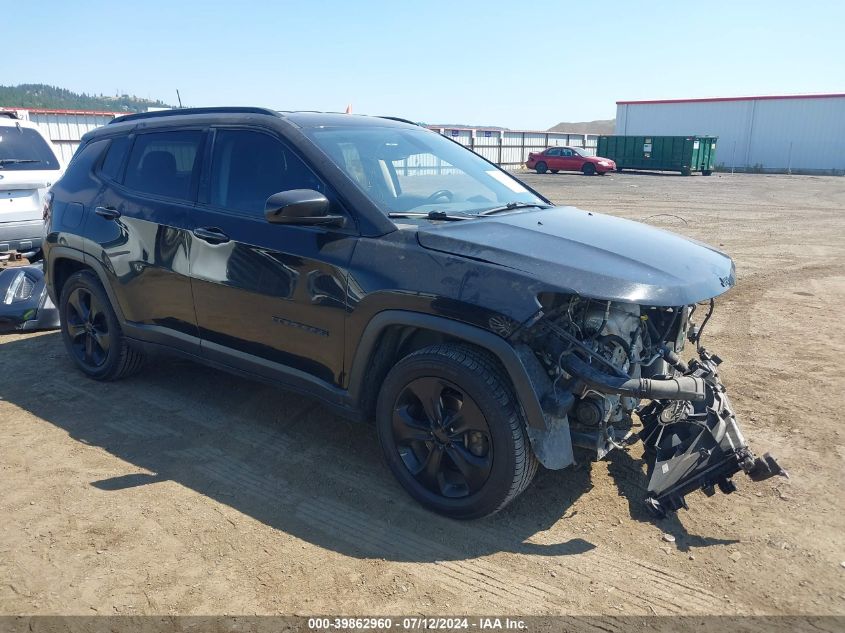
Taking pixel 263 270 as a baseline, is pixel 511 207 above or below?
above

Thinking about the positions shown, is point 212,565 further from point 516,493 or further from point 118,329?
point 118,329

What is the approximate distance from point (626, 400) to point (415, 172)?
1.85 m

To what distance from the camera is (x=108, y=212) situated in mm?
4855

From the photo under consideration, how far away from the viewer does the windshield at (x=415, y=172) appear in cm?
386

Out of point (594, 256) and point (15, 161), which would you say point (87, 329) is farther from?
point (15, 161)

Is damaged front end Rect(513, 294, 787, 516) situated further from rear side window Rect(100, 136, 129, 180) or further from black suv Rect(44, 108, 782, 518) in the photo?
rear side window Rect(100, 136, 129, 180)

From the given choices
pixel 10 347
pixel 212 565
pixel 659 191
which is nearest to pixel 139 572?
pixel 212 565

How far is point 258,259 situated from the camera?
391 cm

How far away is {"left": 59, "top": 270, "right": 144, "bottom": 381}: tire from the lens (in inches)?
199

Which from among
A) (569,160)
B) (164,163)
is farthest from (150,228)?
(569,160)

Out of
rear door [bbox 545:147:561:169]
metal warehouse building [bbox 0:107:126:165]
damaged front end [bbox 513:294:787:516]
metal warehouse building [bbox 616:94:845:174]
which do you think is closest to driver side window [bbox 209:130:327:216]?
damaged front end [bbox 513:294:787:516]

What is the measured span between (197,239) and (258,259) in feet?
1.90

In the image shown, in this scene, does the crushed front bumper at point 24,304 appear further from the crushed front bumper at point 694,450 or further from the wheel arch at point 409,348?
the crushed front bumper at point 694,450

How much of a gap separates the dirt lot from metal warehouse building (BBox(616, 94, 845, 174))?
42.0m
